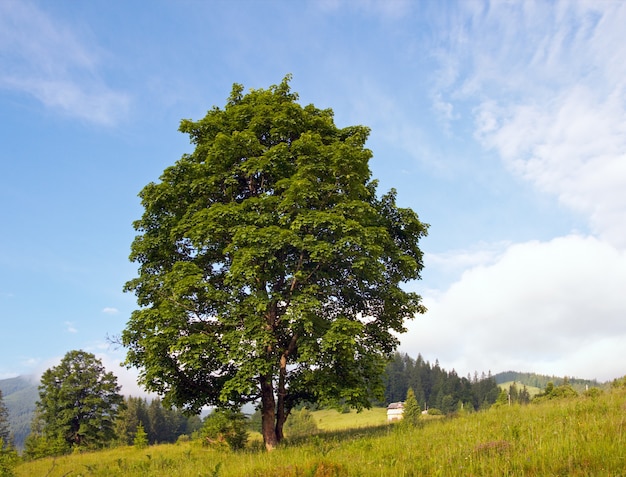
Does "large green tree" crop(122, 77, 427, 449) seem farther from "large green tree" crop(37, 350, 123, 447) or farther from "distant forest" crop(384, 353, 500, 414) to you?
"distant forest" crop(384, 353, 500, 414)

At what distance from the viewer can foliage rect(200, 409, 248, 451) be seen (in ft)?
58.7

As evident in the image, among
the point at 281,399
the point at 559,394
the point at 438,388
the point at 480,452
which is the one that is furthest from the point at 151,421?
the point at 480,452

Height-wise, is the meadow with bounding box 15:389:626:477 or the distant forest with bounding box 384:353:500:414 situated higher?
the meadow with bounding box 15:389:626:477

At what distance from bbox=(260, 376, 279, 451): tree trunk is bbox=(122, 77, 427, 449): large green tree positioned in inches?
2.0

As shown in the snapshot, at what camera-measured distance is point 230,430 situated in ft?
61.5

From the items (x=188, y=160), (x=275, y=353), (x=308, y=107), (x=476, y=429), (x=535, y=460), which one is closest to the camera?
(x=535, y=460)

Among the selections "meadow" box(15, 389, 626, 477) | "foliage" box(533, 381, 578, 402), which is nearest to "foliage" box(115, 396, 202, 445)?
"foliage" box(533, 381, 578, 402)

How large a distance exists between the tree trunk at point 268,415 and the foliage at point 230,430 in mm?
1404

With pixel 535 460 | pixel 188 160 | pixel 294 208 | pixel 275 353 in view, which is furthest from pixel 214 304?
pixel 535 460

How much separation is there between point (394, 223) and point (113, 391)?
1767 inches

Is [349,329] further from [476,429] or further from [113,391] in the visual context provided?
[113,391]

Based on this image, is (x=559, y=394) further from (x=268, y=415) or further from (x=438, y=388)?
(x=438, y=388)

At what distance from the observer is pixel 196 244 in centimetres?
1570

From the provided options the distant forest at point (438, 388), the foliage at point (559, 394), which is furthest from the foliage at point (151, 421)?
the foliage at point (559, 394)
